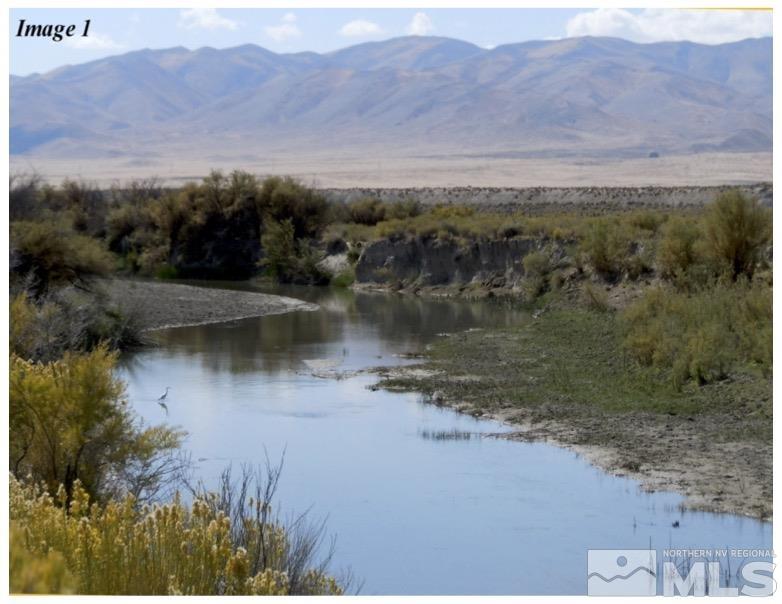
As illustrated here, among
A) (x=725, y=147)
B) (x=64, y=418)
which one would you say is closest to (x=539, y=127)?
(x=725, y=147)

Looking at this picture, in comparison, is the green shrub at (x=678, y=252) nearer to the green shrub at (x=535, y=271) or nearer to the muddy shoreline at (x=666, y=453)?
the green shrub at (x=535, y=271)

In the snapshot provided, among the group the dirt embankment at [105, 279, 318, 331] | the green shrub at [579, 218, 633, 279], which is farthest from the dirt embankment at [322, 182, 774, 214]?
the green shrub at [579, 218, 633, 279]

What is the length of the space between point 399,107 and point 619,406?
115m

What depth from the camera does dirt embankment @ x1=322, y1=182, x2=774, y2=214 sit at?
56.4 metres

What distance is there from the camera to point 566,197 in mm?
64562

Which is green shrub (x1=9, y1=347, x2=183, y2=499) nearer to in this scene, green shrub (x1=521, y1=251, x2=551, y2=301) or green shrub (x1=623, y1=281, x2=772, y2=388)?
green shrub (x1=623, y1=281, x2=772, y2=388)

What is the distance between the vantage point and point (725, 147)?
384 ft

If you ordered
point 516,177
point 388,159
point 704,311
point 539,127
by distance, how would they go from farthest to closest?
point 539,127 → point 388,159 → point 516,177 → point 704,311

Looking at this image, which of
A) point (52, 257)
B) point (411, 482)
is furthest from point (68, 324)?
point (411, 482)

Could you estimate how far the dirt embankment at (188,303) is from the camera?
29359 millimetres

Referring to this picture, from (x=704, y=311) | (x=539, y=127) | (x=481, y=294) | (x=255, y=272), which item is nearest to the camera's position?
(x=704, y=311)

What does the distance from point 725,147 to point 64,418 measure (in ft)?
369

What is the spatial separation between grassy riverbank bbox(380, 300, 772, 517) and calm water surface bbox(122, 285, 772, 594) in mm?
466

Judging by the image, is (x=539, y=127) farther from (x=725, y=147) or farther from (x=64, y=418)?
(x=64, y=418)
